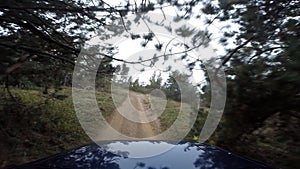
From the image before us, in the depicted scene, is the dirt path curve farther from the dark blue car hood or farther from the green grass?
the dark blue car hood

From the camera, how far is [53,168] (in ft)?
9.41

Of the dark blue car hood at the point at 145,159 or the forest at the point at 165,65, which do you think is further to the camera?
the forest at the point at 165,65

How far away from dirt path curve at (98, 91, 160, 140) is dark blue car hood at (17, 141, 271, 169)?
13.7 feet

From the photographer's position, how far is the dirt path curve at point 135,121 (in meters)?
7.84

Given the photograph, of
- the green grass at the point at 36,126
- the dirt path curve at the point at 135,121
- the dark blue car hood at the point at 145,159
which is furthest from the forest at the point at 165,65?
the dark blue car hood at the point at 145,159

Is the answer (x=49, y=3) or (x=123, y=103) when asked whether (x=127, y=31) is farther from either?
(x=123, y=103)

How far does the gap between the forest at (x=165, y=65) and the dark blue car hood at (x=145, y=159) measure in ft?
5.10

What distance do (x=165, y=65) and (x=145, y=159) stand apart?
339 cm

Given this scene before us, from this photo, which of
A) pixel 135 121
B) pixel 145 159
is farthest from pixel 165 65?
pixel 145 159

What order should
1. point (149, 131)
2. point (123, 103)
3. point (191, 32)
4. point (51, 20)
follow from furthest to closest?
point (123, 103) < point (149, 131) < point (51, 20) < point (191, 32)

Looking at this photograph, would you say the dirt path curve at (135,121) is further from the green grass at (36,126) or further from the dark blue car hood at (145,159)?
the dark blue car hood at (145,159)

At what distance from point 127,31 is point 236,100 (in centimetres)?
232

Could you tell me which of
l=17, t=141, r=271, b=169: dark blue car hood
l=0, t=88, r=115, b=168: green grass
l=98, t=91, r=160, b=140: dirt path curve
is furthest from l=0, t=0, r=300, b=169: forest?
l=17, t=141, r=271, b=169: dark blue car hood

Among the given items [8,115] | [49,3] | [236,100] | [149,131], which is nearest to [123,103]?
[149,131]
